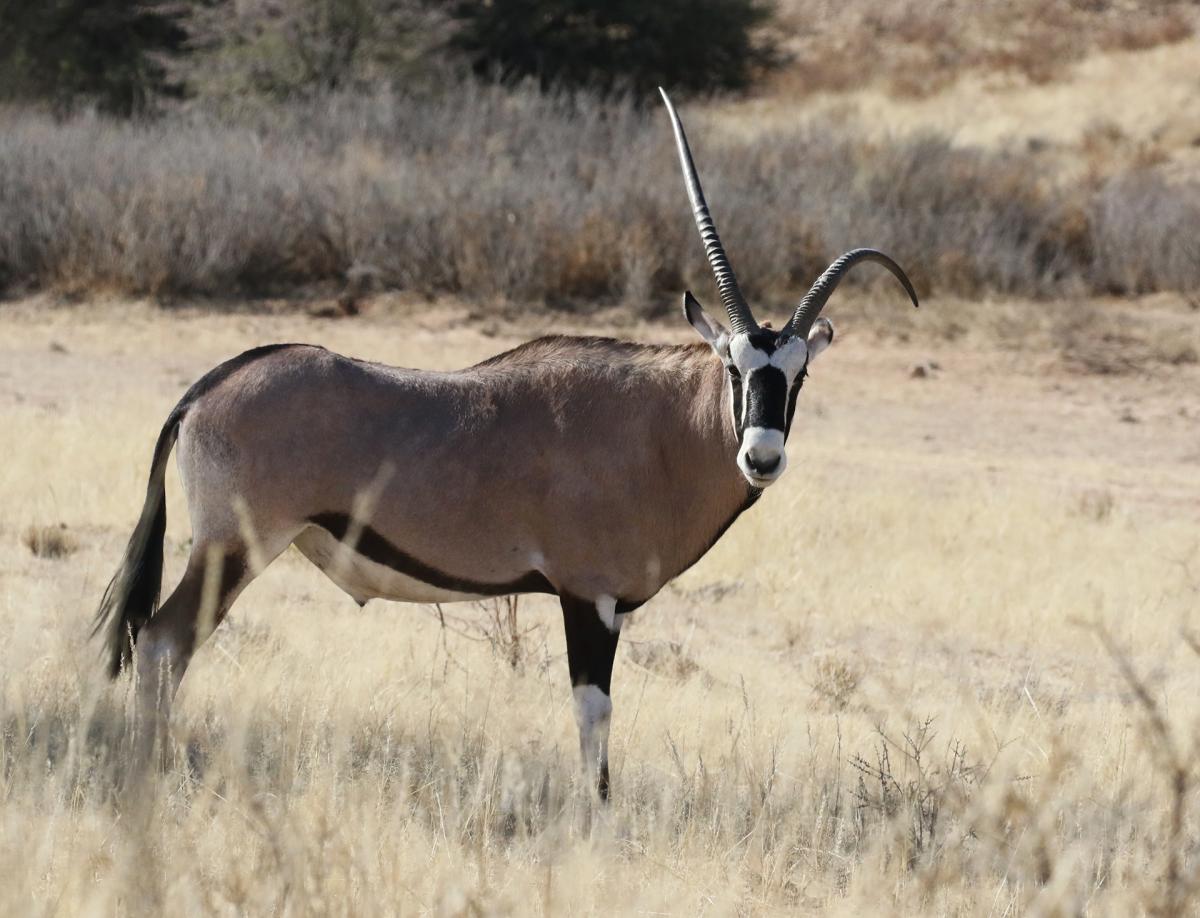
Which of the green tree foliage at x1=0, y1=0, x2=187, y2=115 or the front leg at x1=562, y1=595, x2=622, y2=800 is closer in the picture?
the front leg at x1=562, y1=595, x2=622, y2=800

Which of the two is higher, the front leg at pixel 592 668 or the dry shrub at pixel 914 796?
the front leg at pixel 592 668

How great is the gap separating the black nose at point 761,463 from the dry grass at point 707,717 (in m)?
0.99

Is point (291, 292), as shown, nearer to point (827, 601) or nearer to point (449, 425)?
point (827, 601)

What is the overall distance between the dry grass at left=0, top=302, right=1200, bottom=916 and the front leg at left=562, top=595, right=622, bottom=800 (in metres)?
0.18

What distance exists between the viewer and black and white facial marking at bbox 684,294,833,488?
18.1 ft

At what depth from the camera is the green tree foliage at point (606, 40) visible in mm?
27719

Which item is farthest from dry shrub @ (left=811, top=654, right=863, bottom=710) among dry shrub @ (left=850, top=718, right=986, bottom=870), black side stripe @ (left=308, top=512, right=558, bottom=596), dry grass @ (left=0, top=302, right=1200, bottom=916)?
black side stripe @ (left=308, top=512, right=558, bottom=596)

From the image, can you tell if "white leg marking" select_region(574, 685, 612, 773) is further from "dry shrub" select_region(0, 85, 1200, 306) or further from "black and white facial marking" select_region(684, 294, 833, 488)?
"dry shrub" select_region(0, 85, 1200, 306)

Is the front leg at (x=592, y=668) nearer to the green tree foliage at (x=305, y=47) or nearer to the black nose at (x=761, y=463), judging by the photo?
the black nose at (x=761, y=463)

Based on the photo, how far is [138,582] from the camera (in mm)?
6090

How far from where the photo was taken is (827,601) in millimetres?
9344

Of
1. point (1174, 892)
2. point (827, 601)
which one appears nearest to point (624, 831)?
point (1174, 892)

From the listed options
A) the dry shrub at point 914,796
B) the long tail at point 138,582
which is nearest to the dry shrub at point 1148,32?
the dry shrub at point 914,796

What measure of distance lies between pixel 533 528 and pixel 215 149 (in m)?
15.2
